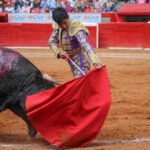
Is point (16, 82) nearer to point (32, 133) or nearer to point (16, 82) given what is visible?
point (16, 82)

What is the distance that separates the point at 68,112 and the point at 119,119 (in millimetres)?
1418

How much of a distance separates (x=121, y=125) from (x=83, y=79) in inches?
47.8

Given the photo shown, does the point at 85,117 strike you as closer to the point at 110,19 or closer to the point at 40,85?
the point at 40,85

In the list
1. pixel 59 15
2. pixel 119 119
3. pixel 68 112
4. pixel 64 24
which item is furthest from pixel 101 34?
pixel 68 112

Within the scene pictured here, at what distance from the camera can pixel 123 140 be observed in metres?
3.81

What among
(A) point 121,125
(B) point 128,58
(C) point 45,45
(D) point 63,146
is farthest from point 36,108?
(C) point 45,45

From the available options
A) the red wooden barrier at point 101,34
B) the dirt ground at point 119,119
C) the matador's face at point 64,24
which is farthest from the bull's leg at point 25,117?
the red wooden barrier at point 101,34

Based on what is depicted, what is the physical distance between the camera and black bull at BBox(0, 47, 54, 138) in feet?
11.8

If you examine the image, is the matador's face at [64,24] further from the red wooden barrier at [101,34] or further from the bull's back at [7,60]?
the red wooden barrier at [101,34]

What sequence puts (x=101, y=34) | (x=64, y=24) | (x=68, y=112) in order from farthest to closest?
(x=101, y=34)
(x=64, y=24)
(x=68, y=112)

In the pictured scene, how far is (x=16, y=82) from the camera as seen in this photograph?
360 cm

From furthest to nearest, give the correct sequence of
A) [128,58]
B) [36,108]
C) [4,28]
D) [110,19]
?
[110,19] < [4,28] < [128,58] < [36,108]

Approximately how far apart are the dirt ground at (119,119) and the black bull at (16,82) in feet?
1.47

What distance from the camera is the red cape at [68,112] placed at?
134 inches
